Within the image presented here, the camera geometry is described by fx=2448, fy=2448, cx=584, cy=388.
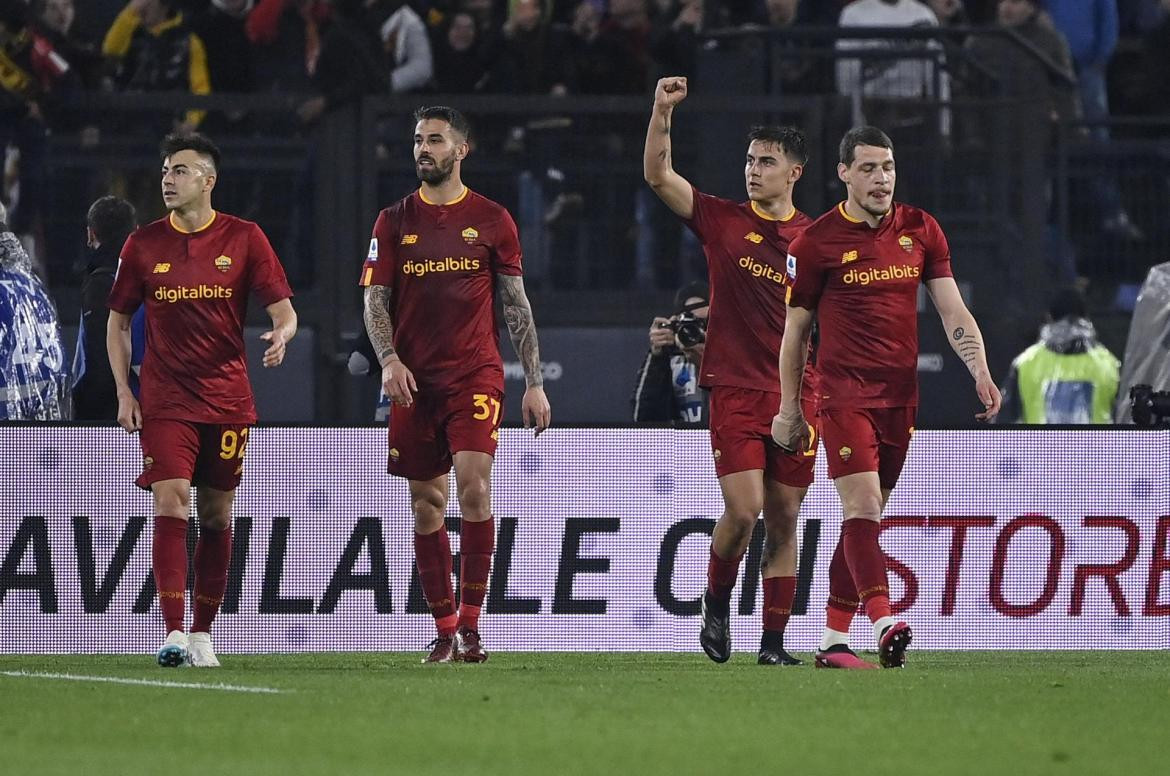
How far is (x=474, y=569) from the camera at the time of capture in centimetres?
1032

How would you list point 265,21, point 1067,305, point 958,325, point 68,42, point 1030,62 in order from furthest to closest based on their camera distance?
point 265,21, point 68,42, point 1030,62, point 1067,305, point 958,325

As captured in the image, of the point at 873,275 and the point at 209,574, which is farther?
the point at 209,574

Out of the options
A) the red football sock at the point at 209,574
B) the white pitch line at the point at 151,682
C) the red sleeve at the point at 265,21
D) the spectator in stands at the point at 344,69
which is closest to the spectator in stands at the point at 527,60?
the spectator in stands at the point at 344,69

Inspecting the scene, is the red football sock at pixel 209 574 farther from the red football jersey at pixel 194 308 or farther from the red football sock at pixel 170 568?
the red football jersey at pixel 194 308

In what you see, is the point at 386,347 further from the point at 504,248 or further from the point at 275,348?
the point at 504,248

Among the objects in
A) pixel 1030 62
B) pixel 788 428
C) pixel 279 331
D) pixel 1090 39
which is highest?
pixel 1090 39

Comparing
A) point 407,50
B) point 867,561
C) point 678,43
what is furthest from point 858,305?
point 407,50

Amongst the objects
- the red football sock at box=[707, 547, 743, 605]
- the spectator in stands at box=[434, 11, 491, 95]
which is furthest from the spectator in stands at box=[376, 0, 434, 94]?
the red football sock at box=[707, 547, 743, 605]

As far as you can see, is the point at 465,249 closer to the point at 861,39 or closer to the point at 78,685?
the point at 78,685

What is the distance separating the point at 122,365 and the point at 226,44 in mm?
7064

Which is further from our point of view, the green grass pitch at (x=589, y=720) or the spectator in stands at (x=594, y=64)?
the spectator in stands at (x=594, y=64)

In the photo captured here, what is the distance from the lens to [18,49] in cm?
1603

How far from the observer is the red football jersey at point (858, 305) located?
9.64 m

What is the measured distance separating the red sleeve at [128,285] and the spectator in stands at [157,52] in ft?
21.1
